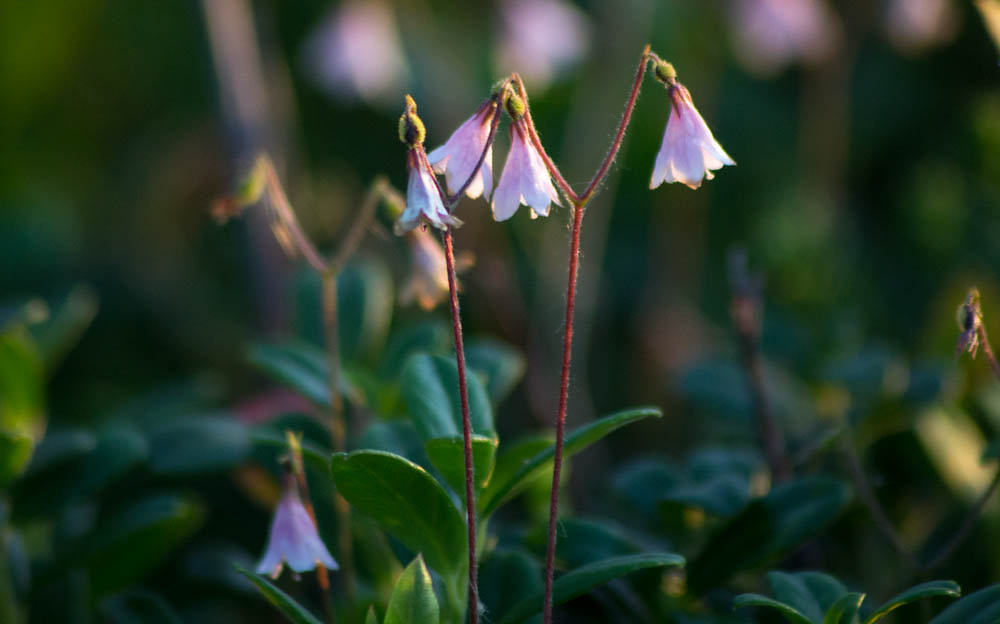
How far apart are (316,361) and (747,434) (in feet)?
2.20

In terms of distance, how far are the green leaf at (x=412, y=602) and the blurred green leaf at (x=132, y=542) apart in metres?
0.38

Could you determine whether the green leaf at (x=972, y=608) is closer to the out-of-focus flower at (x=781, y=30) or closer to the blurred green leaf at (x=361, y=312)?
the blurred green leaf at (x=361, y=312)

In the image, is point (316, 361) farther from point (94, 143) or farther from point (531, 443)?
point (94, 143)

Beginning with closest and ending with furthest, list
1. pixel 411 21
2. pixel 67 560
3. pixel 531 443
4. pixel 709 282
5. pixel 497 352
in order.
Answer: pixel 531 443, pixel 67 560, pixel 497 352, pixel 709 282, pixel 411 21

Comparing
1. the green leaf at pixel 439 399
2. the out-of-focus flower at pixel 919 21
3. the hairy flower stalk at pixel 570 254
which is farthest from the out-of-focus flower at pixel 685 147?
the out-of-focus flower at pixel 919 21

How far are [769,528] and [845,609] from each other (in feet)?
0.46

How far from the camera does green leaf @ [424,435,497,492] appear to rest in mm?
743

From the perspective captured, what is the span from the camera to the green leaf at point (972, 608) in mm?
716

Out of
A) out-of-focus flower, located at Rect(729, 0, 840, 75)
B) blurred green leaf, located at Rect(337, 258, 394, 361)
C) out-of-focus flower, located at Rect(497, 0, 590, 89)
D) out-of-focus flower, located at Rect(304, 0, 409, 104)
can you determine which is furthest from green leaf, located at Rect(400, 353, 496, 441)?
out-of-focus flower, located at Rect(729, 0, 840, 75)

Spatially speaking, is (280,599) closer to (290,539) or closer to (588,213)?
(290,539)

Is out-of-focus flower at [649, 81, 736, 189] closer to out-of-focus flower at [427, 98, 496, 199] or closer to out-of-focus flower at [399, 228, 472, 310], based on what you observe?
out-of-focus flower at [427, 98, 496, 199]

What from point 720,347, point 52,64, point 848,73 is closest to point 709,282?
point 720,347

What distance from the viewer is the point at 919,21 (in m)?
1.85

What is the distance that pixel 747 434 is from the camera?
142 centimetres
